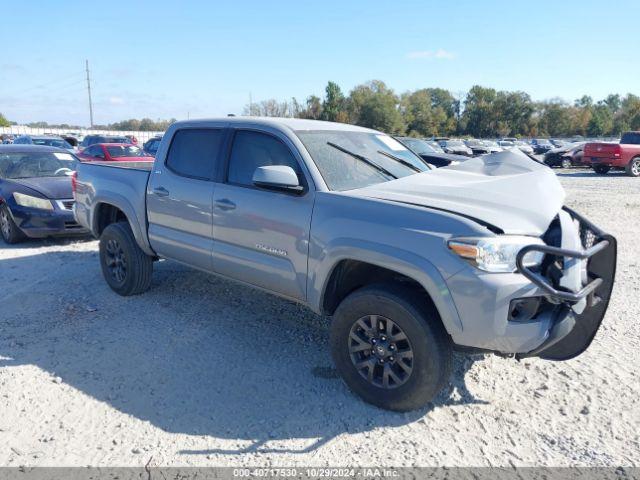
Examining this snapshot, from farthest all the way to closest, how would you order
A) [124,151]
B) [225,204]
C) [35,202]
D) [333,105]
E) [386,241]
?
[333,105] → [124,151] → [35,202] → [225,204] → [386,241]

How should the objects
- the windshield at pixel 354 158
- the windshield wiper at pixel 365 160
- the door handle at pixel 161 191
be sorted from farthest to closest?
the door handle at pixel 161 191 → the windshield wiper at pixel 365 160 → the windshield at pixel 354 158

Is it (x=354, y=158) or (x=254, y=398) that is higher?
(x=354, y=158)

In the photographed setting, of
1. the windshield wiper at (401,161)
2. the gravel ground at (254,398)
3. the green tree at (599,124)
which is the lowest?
the gravel ground at (254,398)

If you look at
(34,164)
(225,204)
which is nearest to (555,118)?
(34,164)

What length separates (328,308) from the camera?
12.0ft

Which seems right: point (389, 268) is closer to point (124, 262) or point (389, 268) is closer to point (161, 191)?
point (161, 191)

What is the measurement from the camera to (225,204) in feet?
13.6

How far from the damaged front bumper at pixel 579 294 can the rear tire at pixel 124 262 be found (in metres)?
3.90

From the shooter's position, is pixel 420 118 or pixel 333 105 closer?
pixel 333 105

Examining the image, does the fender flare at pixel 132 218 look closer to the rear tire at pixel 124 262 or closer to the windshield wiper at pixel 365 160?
the rear tire at pixel 124 262

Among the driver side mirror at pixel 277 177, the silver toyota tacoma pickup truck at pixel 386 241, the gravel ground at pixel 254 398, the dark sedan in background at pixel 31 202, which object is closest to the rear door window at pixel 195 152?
the silver toyota tacoma pickup truck at pixel 386 241

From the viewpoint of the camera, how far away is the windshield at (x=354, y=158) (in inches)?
149

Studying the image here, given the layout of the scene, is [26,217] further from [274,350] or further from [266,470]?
[266,470]

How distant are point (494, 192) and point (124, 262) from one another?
3919 mm
